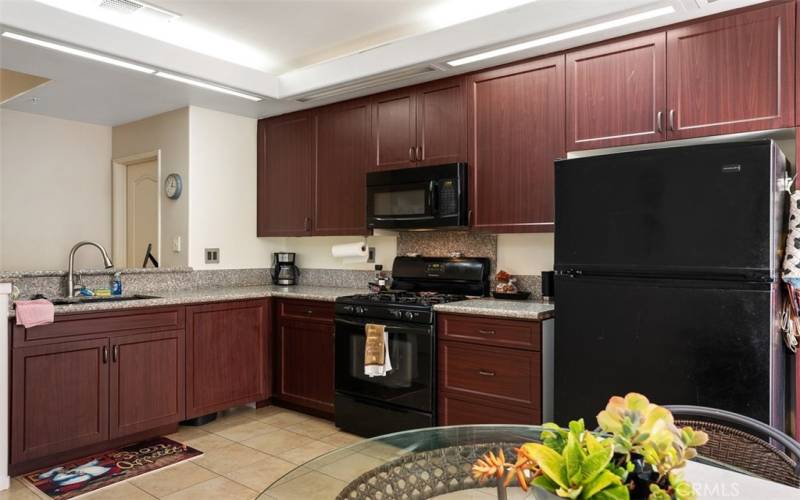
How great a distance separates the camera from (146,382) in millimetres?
3387

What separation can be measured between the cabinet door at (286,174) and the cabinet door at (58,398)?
1725 millimetres

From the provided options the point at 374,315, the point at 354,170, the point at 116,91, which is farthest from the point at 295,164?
the point at 374,315

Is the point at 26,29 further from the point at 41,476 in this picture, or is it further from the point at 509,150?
the point at 509,150

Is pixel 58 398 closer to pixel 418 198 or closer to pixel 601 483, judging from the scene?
pixel 418 198

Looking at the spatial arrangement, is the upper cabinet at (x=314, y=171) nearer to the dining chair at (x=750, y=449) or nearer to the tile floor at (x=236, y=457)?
the tile floor at (x=236, y=457)

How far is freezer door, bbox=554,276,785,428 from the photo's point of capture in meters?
2.12

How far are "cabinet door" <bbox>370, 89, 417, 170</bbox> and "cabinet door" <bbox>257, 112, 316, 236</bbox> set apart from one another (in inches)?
26.1

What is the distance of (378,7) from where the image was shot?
10.1 ft

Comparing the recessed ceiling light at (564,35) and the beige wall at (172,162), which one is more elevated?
the recessed ceiling light at (564,35)

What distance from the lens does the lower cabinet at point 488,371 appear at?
2799 mm

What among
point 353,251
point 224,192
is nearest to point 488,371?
point 353,251

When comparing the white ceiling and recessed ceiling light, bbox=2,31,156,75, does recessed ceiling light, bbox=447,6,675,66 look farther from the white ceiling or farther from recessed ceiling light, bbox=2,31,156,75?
recessed ceiling light, bbox=2,31,156,75

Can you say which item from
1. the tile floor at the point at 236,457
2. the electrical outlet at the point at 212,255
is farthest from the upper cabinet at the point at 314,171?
the tile floor at the point at 236,457

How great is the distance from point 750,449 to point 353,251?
123 inches
